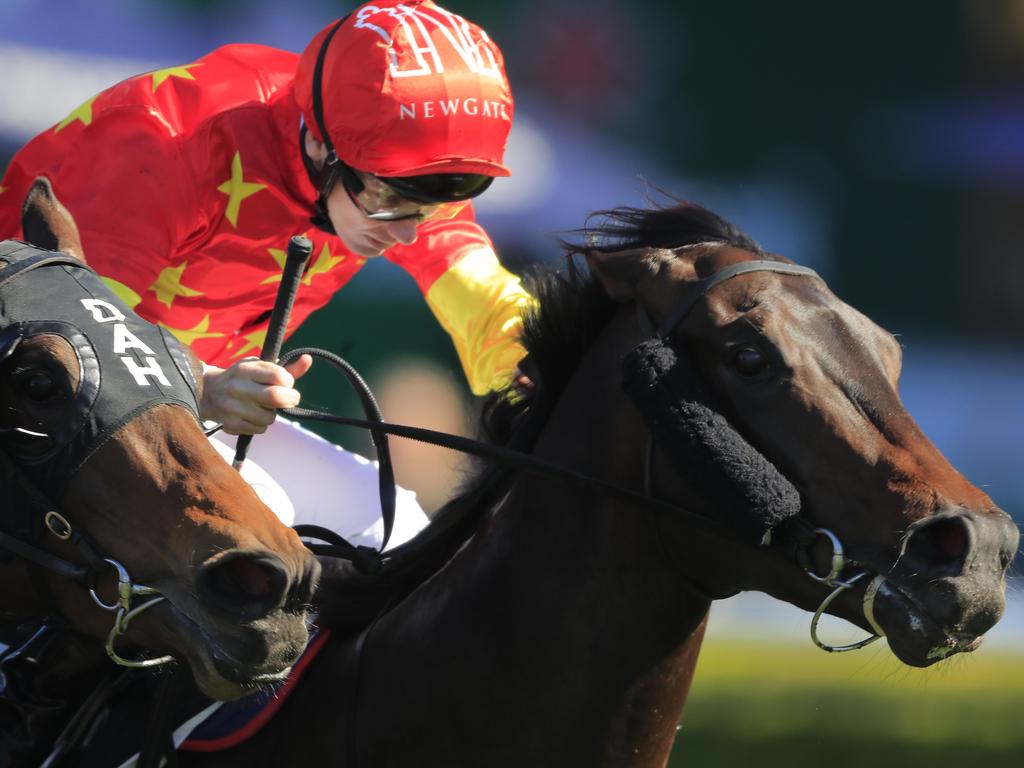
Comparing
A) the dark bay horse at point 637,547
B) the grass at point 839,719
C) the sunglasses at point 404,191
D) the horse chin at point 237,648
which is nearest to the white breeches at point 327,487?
the dark bay horse at point 637,547

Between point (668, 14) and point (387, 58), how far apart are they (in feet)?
18.0

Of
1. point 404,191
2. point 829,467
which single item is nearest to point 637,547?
point 829,467

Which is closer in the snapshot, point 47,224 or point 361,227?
point 47,224

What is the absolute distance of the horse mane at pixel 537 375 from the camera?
2520mm

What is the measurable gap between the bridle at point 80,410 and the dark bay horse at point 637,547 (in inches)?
21.6

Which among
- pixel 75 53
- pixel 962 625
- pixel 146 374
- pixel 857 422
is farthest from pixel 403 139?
pixel 75 53

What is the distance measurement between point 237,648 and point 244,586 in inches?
3.4

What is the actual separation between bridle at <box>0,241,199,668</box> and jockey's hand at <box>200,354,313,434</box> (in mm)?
283

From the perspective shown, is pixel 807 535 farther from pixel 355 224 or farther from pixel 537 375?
pixel 355 224

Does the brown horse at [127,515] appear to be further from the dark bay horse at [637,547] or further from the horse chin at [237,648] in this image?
the dark bay horse at [637,547]

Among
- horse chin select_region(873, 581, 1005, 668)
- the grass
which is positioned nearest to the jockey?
horse chin select_region(873, 581, 1005, 668)

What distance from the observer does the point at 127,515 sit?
194 cm

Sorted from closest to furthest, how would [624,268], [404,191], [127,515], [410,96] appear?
[127,515] < [624,268] < [410,96] < [404,191]

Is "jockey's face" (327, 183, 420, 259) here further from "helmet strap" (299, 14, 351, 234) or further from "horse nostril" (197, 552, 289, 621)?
"horse nostril" (197, 552, 289, 621)
